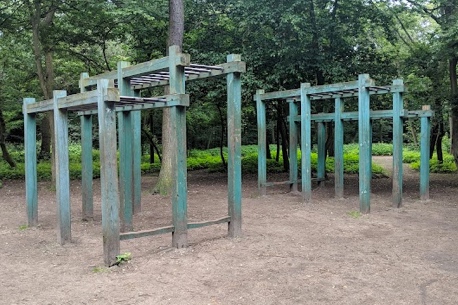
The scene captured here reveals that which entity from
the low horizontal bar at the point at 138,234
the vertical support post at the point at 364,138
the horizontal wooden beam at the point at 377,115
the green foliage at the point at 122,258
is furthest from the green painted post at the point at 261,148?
the green foliage at the point at 122,258

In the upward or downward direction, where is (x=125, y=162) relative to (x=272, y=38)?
downward

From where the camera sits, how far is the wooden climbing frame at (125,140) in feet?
17.5

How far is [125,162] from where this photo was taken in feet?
24.0

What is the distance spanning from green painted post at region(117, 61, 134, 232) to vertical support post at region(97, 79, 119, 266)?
1894 millimetres

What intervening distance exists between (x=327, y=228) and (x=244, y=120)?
1684 cm

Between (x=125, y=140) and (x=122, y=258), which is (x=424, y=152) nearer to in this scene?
(x=125, y=140)

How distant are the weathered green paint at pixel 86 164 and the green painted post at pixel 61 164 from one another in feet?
4.62

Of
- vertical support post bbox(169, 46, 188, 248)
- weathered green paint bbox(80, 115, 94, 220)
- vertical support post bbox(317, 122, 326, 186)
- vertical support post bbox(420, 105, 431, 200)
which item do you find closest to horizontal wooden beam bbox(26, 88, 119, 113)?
weathered green paint bbox(80, 115, 94, 220)

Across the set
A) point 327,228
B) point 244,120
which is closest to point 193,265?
point 327,228

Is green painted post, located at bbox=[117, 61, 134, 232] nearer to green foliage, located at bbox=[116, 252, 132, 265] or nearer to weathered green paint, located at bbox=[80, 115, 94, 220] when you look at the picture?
weathered green paint, located at bbox=[80, 115, 94, 220]

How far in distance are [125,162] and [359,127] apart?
5.00 meters

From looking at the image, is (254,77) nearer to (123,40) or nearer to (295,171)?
(295,171)

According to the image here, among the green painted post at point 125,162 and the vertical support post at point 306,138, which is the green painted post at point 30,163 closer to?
the green painted post at point 125,162

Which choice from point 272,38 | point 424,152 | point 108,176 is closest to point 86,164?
point 108,176
